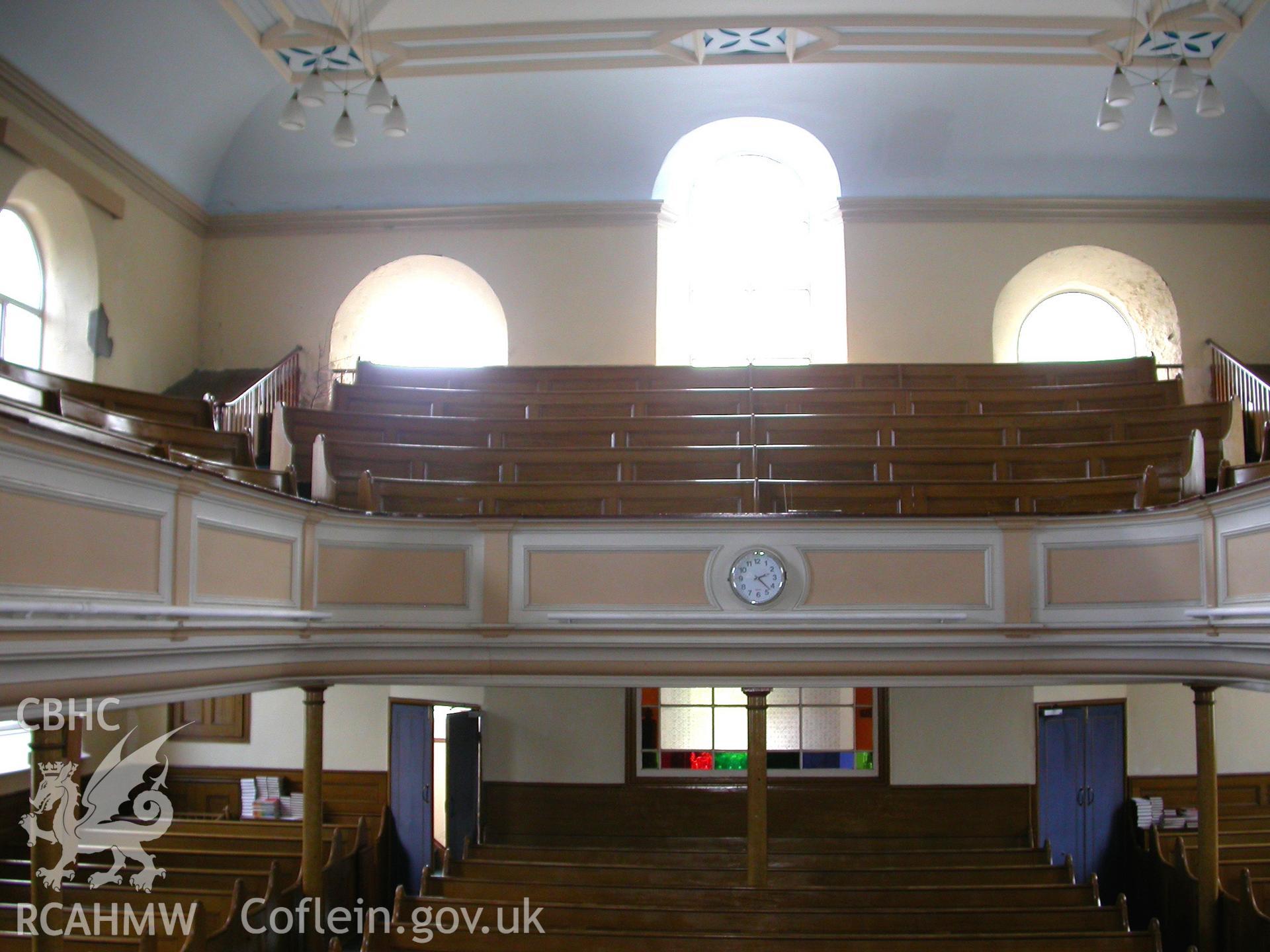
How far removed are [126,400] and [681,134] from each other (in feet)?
19.8

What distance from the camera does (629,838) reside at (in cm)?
897

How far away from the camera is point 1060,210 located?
1075 cm

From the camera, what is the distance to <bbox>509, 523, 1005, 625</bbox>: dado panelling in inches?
247

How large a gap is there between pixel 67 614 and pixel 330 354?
7.13m

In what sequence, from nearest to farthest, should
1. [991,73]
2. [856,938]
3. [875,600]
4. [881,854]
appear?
[856,938] → [875,600] → [881,854] → [991,73]

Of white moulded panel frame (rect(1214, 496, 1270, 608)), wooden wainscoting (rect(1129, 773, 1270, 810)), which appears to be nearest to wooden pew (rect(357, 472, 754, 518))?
white moulded panel frame (rect(1214, 496, 1270, 608))

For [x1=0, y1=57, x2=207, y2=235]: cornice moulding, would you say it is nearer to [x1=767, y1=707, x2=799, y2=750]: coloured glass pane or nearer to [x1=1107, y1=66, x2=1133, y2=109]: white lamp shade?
[x1=767, y1=707, x2=799, y2=750]: coloured glass pane

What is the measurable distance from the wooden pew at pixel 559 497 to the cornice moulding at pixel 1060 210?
193 inches

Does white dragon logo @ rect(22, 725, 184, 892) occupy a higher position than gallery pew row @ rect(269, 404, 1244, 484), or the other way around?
gallery pew row @ rect(269, 404, 1244, 484)

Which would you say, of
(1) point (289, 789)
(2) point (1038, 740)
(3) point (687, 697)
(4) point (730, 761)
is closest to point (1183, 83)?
(2) point (1038, 740)

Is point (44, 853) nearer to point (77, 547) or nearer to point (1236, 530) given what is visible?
point (77, 547)

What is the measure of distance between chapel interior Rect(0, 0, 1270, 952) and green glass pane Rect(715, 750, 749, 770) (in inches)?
1.1

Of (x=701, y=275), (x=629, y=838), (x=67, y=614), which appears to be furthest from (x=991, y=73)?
(x=67, y=614)

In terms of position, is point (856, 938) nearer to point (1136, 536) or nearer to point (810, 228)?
point (1136, 536)
